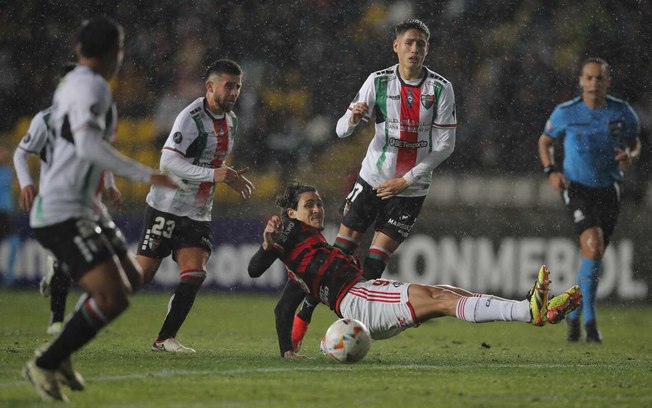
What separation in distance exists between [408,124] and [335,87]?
6.15 m

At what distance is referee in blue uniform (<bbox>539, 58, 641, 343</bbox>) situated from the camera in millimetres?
9195

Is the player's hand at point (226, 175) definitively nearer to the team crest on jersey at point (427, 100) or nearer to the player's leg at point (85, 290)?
the team crest on jersey at point (427, 100)

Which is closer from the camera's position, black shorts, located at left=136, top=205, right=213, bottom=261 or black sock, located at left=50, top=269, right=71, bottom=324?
black shorts, located at left=136, top=205, right=213, bottom=261

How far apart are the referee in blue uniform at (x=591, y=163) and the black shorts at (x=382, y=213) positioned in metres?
1.80

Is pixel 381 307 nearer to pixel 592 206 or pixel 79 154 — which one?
pixel 79 154

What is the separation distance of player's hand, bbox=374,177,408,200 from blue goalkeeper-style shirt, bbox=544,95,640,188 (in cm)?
239

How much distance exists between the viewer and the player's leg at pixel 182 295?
7336 millimetres

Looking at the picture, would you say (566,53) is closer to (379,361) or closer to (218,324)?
(218,324)

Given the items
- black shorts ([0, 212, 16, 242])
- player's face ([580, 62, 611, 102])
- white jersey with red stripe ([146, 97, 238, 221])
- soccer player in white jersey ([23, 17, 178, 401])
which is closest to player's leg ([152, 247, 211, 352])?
white jersey with red stripe ([146, 97, 238, 221])

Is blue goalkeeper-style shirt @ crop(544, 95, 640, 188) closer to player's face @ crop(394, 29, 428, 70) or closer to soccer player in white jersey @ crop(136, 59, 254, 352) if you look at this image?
player's face @ crop(394, 29, 428, 70)

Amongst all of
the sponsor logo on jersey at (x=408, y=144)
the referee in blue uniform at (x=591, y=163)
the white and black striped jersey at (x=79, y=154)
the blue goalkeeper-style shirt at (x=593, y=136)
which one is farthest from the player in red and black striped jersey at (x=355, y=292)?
the blue goalkeeper-style shirt at (x=593, y=136)

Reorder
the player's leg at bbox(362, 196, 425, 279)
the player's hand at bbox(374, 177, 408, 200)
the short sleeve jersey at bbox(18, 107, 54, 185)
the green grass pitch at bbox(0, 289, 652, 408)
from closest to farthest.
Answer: the green grass pitch at bbox(0, 289, 652, 408) → the short sleeve jersey at bbox(18, 107, 54, 185) → the player's hand at bbox(374, 177, 408, 200) → the player's leg at bbox(362, 196, 425, 279)

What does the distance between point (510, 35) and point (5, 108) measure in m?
6.29

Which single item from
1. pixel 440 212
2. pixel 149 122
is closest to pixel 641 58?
pixel 440 212
